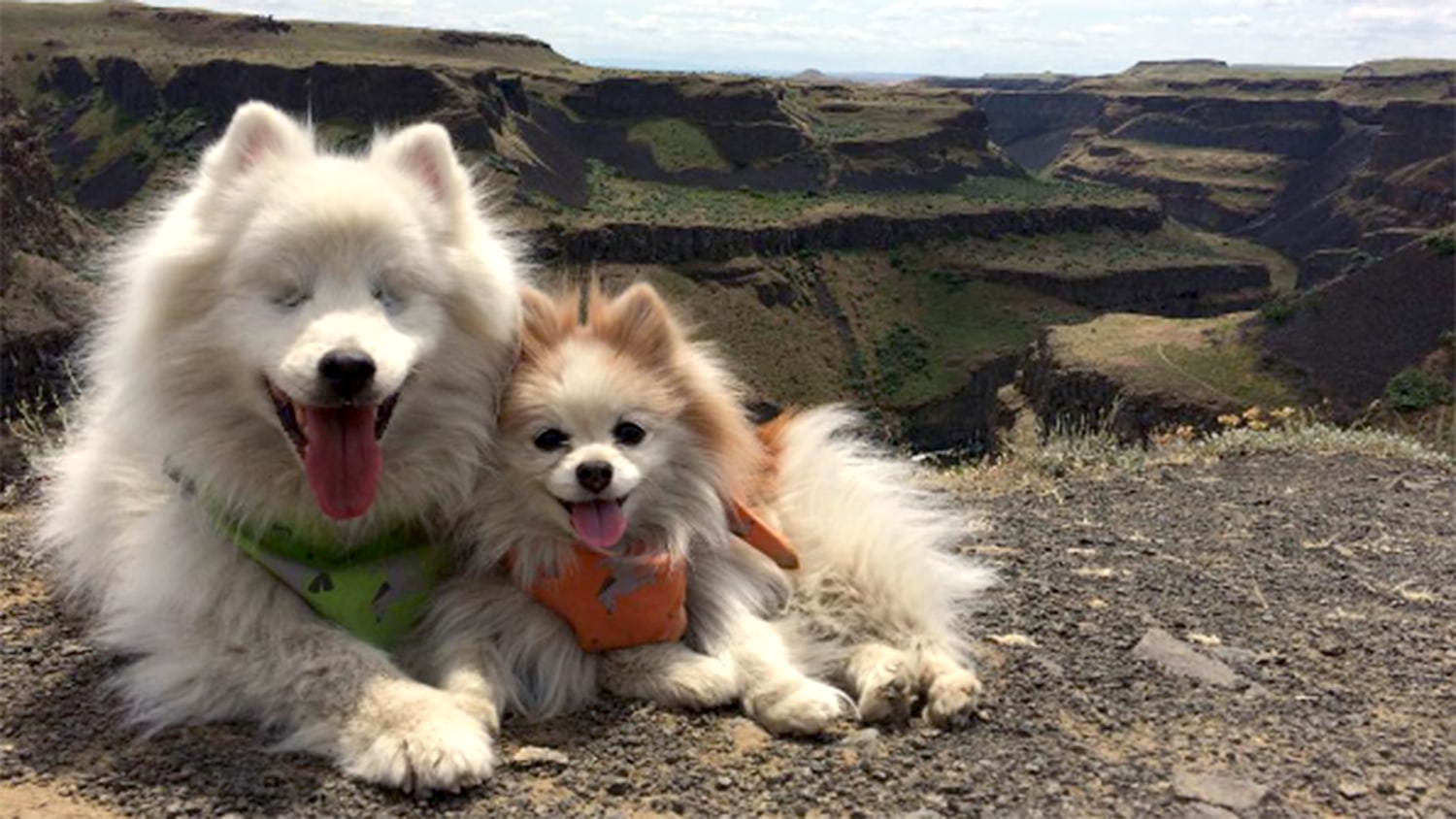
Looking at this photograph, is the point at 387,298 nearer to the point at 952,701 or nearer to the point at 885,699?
the point at 885,699

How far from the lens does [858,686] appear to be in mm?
5004

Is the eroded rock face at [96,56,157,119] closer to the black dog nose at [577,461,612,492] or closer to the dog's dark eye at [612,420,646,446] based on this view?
the dog's dark eye at [612,420,646,446]

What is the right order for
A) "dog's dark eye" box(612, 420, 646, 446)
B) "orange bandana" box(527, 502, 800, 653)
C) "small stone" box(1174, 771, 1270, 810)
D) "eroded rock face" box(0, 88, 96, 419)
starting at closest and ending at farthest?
"small stone" box(1174, 771, 1270, 810), "dog's dark eye" box(612, 420, 646, 446), "orange bandana" box(527, 502, 800, 653), "eroded rock face" box(0, 88, 96, 419)

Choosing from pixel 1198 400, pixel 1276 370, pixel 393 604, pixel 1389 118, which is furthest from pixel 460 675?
pixel 1389 118

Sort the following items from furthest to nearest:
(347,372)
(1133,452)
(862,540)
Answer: (1133,452) → (862,540) → (347,372)

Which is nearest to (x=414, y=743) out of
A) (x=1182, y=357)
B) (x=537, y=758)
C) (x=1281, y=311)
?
(x=537, y=758)

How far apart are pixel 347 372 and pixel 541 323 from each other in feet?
3.72

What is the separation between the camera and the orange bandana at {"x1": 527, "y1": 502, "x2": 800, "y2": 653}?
4797 millimetres

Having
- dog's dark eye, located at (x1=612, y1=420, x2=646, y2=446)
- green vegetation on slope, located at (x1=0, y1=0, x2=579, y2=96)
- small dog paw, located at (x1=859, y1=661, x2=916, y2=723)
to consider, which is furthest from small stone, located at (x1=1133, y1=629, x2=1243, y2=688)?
green vegetation on slope, located at (x1=0, y1=0, x2=579, y2=96)

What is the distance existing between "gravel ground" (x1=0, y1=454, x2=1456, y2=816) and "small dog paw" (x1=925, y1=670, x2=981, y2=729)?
72 millimetres

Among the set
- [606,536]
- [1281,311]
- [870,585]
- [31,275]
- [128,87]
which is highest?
Answer: [606,536]

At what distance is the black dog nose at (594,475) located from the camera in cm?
443

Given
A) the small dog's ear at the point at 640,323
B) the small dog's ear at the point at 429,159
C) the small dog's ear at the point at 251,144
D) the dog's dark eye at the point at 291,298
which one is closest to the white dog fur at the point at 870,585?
the small dog's ear at the point at 640,323

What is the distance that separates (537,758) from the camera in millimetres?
4332
